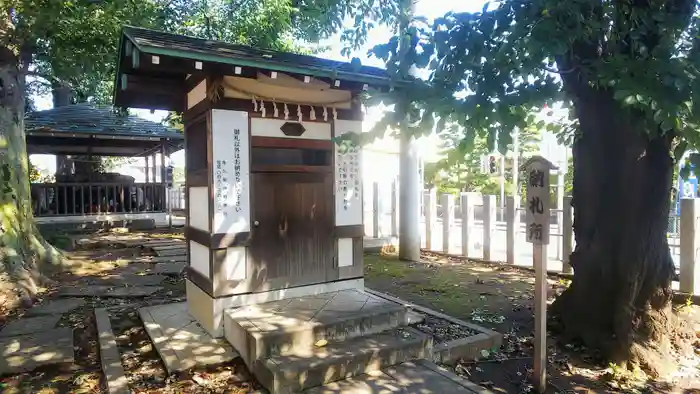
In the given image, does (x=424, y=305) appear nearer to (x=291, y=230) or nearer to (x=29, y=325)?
(x=291, y=230)

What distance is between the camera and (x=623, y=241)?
5.28 m

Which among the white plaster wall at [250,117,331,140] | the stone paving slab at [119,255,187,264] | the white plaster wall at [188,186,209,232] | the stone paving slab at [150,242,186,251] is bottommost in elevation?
the stone paving slab at [119,255,187,264]

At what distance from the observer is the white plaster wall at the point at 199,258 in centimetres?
542

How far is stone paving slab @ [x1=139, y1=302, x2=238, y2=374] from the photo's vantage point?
4.50 meters

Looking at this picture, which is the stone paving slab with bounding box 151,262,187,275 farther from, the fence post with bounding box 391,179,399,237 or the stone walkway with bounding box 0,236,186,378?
the fence post with bounding box 391,179,399,237

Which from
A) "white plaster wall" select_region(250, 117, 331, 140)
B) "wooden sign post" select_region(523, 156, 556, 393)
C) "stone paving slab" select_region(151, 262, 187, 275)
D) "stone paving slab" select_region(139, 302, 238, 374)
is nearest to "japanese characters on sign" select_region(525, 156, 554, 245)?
"wooden sign post" select_region(523, 156, 556, 393)

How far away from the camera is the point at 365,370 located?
14.2 ft

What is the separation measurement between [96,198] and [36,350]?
1163 cm

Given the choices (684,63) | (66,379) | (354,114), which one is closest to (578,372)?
(684,63)

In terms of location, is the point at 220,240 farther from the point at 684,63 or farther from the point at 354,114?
the point at 684,63

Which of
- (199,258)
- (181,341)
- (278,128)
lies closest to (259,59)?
(278,128)

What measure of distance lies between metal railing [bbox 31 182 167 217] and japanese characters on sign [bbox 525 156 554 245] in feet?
48.3

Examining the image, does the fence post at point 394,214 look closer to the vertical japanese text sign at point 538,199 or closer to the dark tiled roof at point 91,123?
the dark tiled roof at point 91,123

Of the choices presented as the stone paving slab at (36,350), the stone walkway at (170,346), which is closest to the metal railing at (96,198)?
the stone walkway at (170,346)
